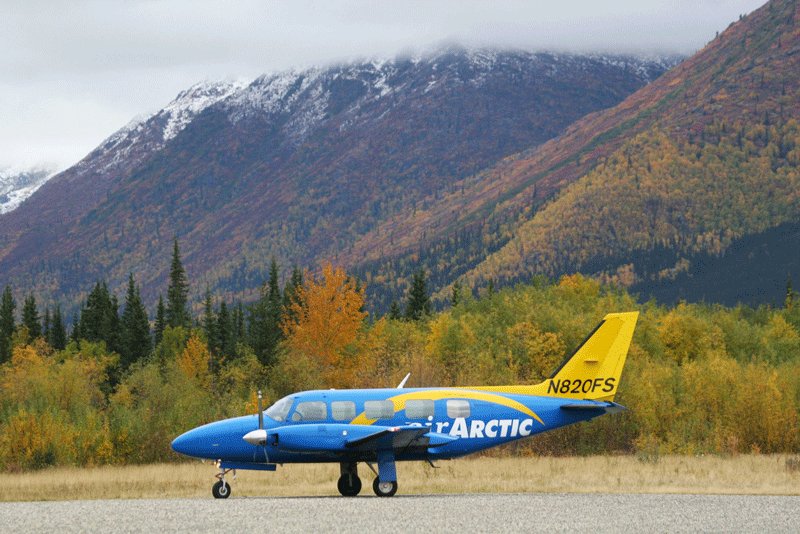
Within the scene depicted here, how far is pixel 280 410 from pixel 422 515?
308 inches

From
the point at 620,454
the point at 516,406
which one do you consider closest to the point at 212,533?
the point at 516,406

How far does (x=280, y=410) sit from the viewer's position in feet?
106

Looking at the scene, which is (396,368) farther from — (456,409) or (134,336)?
(134,336)

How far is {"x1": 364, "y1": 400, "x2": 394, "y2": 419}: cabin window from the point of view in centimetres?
3244

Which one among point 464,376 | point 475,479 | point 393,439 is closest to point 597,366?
point 475,479

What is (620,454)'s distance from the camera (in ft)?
169

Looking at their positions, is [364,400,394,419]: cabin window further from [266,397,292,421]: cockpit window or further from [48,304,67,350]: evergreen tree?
[48,304,67,350]: evergreen tree

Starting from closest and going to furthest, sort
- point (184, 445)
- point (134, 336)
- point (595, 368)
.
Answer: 1. point (184, 445)
2. point (595, 368)
3. point (134, 336)

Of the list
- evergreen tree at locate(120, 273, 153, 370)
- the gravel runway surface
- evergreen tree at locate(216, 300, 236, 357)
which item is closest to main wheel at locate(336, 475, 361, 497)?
the gravel runway surface

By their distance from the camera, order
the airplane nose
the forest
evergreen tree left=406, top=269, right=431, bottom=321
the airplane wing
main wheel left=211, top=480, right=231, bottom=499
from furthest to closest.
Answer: evergreen tree left=406, top=269, right=431, bottom=321
the forest
the airplane nose
main wheel left=211, top=480, right=231, bottom=499
the airplane wing

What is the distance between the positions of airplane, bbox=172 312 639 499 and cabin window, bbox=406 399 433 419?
3 cm

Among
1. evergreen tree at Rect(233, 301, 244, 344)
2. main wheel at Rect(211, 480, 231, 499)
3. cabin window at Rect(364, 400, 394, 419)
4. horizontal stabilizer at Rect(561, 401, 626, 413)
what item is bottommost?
evergreen tree at Rect(233, 301, 244, 344)

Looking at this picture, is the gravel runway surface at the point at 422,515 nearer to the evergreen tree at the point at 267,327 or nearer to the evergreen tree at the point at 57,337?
the evergreen tree at the point at 267,327

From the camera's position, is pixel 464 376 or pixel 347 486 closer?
pixel 347 486
